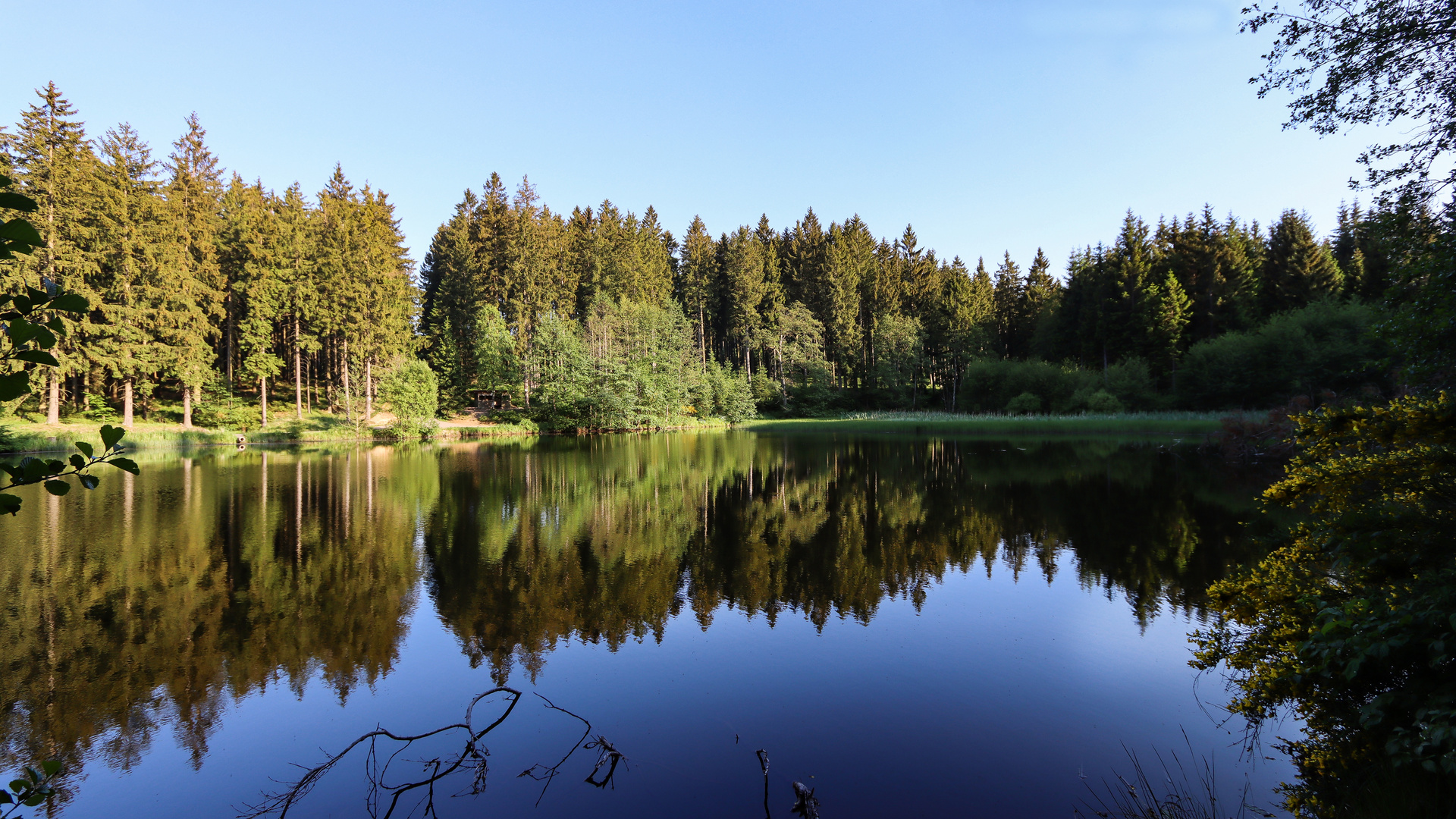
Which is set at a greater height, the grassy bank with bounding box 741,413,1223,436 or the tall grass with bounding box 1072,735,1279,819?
the grassy bank with bounding box 741,413,1223,436

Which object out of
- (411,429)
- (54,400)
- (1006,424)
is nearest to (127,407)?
(54,400)

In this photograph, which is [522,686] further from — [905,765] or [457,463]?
[457,463]

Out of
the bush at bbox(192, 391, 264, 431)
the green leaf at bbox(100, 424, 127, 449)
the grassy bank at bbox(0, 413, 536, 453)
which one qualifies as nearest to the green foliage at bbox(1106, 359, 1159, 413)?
the grassy bank at bbox(0, 413, 536, 453)

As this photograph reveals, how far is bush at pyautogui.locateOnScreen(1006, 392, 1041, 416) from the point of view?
49188 millimetres

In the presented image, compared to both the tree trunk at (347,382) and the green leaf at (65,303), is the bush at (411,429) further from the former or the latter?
the green leaf at (65,303)

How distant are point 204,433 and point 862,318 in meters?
53.7

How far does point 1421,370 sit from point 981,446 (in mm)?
26906

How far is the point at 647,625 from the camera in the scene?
799cm

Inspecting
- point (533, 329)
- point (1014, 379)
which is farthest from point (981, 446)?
point (533, 329)

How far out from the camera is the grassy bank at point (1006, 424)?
1478 inches

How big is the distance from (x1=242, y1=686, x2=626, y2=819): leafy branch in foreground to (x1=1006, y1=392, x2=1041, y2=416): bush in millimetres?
49288

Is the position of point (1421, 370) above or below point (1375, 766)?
above

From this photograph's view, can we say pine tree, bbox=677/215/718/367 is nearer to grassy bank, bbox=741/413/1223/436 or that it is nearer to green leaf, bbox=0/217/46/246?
grassy bank, bbox=741/413/1223/436

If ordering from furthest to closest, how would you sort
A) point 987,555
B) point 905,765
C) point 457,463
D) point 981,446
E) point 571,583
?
point 981,446, point 457,463, point 987,555, point 571,583, point 905,765
